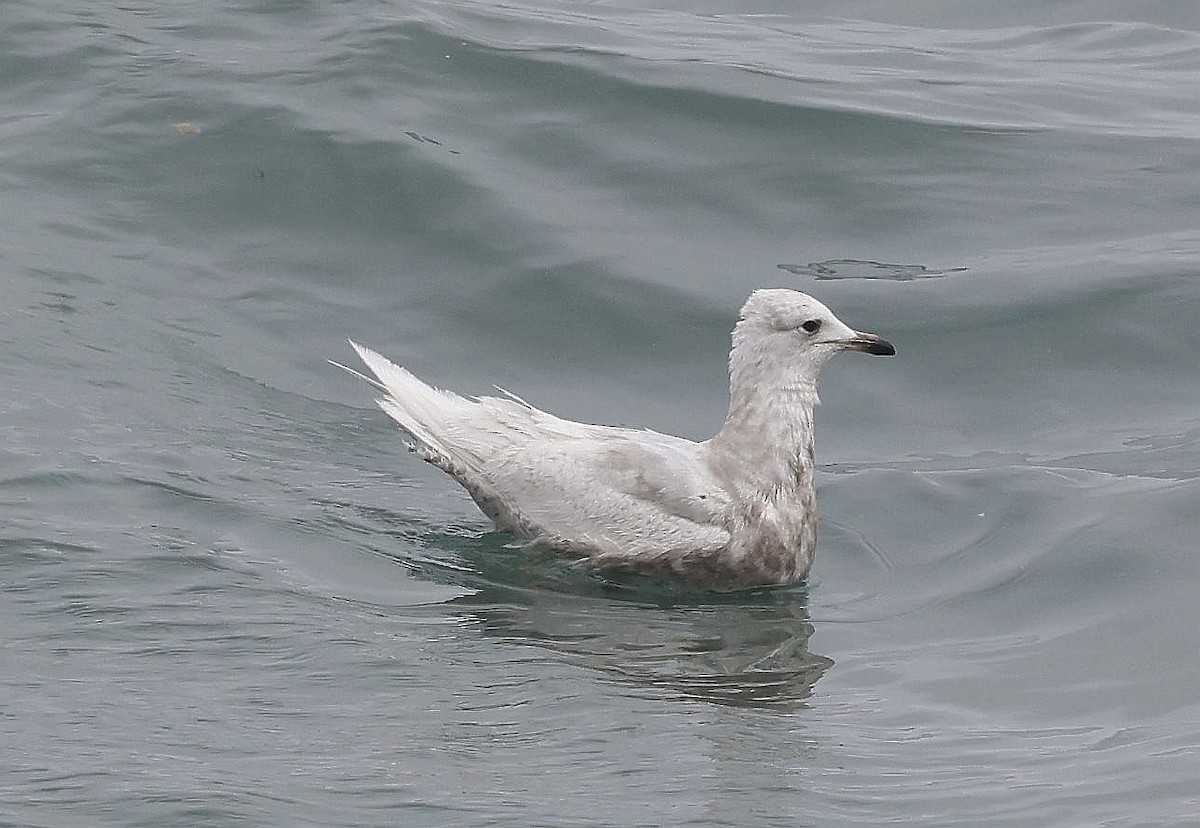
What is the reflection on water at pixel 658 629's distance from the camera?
23.3ft

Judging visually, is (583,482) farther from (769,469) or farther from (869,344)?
(869,344)

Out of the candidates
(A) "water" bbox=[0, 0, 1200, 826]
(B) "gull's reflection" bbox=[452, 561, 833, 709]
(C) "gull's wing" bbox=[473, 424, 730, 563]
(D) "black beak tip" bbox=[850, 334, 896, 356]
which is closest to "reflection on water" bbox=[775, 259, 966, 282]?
(A) "water" bbox=[0, 0, 1200, 826]

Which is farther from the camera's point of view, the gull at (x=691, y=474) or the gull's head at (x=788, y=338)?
the gull's head at (x=788, y=338)

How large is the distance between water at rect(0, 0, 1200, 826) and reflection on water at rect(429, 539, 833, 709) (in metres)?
0.02

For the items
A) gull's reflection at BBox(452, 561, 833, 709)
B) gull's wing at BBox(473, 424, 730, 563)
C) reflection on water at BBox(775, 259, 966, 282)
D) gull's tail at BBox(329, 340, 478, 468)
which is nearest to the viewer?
gull's reflection at BBox(452, 561, 833, 709)

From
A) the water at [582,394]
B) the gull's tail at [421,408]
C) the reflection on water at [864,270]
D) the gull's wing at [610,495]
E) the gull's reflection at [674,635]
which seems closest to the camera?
the water at [582,394]

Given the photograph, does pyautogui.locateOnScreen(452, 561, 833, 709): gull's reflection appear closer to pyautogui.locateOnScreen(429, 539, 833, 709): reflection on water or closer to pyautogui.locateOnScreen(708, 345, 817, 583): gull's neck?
pyautogui.locateOnScreen(429, 539, 833, 709): reflection on water

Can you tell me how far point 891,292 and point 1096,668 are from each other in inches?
173

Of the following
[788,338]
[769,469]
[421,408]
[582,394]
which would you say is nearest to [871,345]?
[788,338]

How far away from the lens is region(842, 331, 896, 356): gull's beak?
845 cm

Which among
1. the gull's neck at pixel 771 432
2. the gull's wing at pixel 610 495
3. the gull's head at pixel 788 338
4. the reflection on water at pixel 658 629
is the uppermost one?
the gull's head at pixel 788 338

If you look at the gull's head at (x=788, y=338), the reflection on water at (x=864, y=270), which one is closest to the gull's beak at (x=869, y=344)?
the gull's head at (x=788, y=338)

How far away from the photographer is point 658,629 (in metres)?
7.73

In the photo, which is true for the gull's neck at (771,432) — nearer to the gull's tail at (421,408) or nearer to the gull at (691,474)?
the gull at (691,474)
